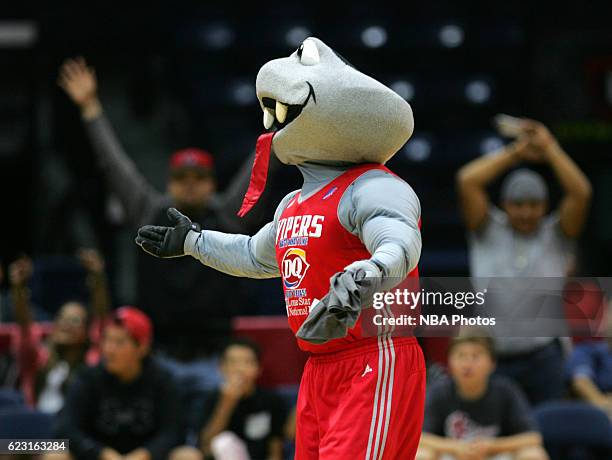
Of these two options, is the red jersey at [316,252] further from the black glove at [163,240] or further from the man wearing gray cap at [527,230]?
the man wearing gray cap at [527,230]

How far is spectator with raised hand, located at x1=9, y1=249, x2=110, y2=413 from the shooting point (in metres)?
6.73

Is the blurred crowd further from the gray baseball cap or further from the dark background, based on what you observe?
the dark background

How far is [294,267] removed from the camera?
3549 mm

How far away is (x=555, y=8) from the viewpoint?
10.2 meters

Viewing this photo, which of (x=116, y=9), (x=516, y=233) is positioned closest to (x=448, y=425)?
(x=516, y=233)

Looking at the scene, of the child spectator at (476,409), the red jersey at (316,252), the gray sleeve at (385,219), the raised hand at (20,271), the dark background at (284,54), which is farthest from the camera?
the dark background at (284,54)

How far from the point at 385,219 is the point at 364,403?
20.2 inches

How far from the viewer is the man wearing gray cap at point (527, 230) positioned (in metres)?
5.82

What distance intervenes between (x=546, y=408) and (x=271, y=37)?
4.83m

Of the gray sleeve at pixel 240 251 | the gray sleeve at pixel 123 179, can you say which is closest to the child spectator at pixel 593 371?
the gray sleeve at pixel 123 179

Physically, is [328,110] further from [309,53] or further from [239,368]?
[239,368]

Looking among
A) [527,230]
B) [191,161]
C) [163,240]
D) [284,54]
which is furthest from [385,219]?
[284,54]

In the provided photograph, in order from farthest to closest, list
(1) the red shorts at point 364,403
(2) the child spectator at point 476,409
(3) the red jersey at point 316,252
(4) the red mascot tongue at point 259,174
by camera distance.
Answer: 1. (2) the child spectator at point 476,409
2. (4) the red mascot tongue at point 259,174
3. (3) the red jersey at point 316,252
4. (1) the red shorts at point 364,403

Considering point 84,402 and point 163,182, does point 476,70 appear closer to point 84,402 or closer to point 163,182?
point 163,182
